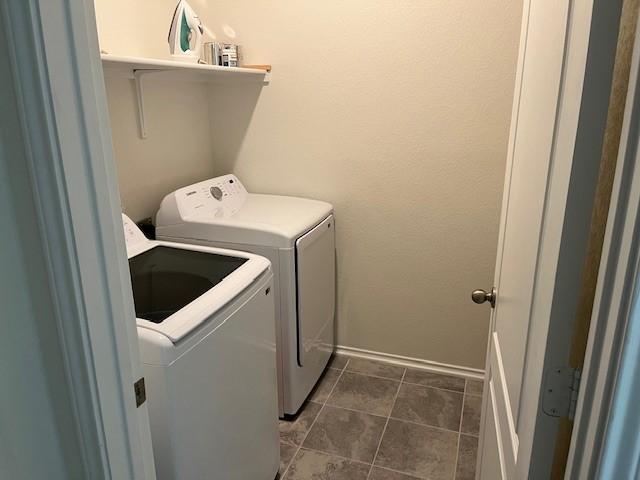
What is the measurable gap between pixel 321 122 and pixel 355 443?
1598 mm

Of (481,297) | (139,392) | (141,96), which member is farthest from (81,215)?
(141,96)

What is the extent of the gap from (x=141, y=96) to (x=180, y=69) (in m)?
0.29

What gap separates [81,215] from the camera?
2.37ft

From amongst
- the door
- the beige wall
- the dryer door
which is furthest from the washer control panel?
the door

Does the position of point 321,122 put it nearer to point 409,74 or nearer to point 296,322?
point 409,74

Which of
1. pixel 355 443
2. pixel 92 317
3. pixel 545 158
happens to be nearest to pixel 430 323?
Answer: pixel 355 443

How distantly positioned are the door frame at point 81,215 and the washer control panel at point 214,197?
4.65 ft

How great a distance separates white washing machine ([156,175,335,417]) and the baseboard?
0.32m

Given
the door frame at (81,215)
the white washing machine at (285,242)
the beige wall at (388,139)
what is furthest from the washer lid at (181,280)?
the beige wall at (388,139)

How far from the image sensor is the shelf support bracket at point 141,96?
210 centimetres

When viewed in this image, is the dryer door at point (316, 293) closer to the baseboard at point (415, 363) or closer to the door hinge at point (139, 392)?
the baseboard at point (415, 363)

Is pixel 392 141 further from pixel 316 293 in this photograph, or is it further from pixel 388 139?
pixel 316 293

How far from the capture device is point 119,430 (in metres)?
0.84

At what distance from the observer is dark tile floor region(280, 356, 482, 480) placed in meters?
1.99
